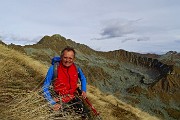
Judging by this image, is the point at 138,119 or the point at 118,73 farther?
the point at 118,73

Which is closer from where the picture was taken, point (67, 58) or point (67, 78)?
point (67, 58)

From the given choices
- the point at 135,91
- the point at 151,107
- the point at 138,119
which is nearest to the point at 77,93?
the point at 138,119

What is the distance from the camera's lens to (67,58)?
9.61 metres

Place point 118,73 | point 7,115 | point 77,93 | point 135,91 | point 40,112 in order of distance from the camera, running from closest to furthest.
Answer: point 7,115, point 40,112, point 77,93, point 135,91, point 118,73

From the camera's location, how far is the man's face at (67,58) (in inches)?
376

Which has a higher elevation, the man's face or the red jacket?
the man's face

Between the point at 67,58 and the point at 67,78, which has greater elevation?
the point at 67,58

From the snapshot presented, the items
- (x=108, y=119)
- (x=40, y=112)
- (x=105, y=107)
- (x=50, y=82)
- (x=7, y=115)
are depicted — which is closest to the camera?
(x=7, y=115)

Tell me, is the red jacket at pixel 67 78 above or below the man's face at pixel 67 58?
below

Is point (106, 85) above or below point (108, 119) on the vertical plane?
below

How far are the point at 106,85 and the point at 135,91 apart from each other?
17350 mm

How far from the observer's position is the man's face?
9.55 metres

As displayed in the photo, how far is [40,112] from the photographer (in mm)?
6441

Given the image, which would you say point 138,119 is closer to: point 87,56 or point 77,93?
point 77,93
